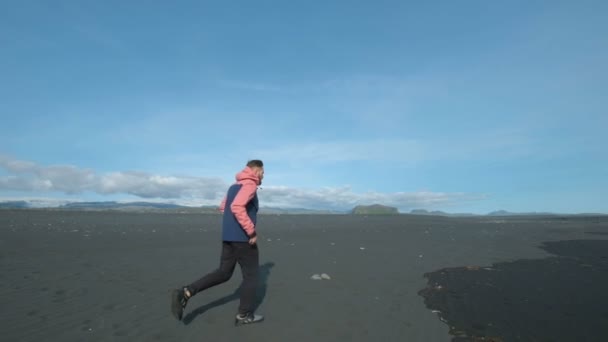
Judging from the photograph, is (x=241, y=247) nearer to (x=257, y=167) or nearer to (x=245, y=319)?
(x=245, y=319)

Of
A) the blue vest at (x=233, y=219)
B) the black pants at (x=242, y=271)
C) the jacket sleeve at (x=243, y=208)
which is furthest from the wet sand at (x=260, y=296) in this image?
the jacket sleeve at (x=243, y=208)

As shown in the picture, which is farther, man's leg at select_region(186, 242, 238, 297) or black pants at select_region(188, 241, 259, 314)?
man's leg at select_region(186, 242, 238, 297)

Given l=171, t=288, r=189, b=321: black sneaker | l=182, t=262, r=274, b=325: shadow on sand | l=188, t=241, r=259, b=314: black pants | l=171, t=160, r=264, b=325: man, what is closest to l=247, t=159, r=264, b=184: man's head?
l=171, t=160, r=264, b=325: man

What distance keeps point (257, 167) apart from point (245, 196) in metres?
0.63

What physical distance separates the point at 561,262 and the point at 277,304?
11.2 m

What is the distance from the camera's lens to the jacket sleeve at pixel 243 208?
17.1ft

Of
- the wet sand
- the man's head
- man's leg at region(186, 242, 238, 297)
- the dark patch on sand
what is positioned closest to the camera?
the wet sand

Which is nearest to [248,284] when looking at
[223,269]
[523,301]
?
[223,269]

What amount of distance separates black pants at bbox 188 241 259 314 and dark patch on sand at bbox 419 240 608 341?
10.8 feet

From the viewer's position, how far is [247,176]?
18.4 ft

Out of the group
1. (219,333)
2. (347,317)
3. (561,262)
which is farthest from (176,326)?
(561,262)

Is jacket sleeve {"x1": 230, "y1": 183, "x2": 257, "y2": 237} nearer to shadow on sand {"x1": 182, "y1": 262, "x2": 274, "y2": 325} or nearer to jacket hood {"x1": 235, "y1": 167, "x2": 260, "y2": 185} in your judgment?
jacket hood {"x1": 235, "y1": 167, "x2": 260, "y2": 185}

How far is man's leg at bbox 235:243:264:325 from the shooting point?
533 centimetres

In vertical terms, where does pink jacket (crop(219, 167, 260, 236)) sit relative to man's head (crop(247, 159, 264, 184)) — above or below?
below
